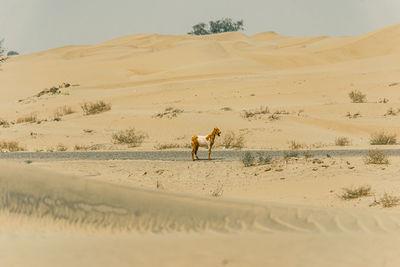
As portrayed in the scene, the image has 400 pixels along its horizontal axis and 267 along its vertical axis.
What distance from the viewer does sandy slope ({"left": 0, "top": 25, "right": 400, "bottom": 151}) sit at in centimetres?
2545

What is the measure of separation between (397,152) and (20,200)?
42.9 ft

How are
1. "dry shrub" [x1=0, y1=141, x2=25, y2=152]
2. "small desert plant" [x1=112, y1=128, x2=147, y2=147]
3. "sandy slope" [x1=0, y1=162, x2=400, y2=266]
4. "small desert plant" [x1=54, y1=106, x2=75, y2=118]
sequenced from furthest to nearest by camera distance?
1. "small desert plant" [x1=54, y1=106, x2=75, y2=118]
2. "small desert plant" [x1=112, y1=128, x2=147, y2=147]
3. "dry shrub" [x1=0, y1=141, x2=25, y2=152]
4. "sandy slope" [x1=0, y1=162, x2=400, y2=266]

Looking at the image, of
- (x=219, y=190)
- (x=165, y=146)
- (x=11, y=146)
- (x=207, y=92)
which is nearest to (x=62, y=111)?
(x=207, y=92)

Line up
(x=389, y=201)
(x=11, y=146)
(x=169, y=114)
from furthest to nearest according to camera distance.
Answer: (x=169, y=114) < (x=11, y=146) < (x=389, y=201)

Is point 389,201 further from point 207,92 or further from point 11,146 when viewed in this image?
point 207,92

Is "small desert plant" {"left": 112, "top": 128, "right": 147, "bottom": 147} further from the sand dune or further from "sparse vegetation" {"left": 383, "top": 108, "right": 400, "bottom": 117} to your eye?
the sand dune

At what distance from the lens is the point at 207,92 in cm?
4362

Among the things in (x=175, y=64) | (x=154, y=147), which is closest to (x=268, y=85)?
(x=154, y=147)

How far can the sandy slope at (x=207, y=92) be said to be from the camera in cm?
2545

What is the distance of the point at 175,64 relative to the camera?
246ft

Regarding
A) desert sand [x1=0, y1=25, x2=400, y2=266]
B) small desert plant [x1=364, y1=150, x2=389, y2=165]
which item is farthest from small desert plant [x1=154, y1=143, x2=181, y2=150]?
small desert plant [x1=364, y1=150, x2=389, y2=165]

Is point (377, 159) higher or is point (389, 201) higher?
point (377, 159)

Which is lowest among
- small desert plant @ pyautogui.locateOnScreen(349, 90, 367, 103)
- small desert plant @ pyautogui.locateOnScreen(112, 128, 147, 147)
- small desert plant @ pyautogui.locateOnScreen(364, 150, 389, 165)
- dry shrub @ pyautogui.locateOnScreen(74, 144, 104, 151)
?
small desert plant @ pyautogui.locateOnScreen(364, 150, 389, 165)

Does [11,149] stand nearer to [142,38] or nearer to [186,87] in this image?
[186,87]
